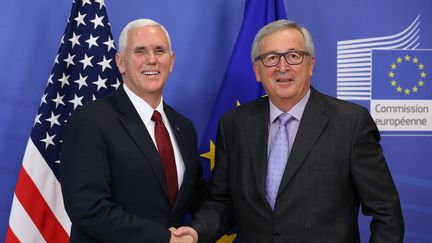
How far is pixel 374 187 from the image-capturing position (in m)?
1.90

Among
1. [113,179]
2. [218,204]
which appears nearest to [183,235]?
[218,204]

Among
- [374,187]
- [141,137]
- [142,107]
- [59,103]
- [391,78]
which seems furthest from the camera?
[391,78]

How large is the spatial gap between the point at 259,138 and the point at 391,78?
5.11ft

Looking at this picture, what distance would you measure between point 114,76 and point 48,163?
1.84 feet

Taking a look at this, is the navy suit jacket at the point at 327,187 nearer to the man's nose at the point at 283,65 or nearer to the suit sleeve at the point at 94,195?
the man's nose at the point at 283,65

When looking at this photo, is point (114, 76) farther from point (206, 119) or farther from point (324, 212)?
point (324, 212)

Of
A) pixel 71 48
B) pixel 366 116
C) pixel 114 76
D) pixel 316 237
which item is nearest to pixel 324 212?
pixel 316 237

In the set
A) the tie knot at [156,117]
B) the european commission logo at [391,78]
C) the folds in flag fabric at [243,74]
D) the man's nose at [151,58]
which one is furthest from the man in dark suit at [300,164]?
the european commission logo at [391,78]

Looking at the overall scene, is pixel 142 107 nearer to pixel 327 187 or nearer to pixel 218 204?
pixel 218 204

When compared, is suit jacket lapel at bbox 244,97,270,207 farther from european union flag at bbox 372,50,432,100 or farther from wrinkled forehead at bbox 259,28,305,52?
european union flag at bbox 372,50,432,100

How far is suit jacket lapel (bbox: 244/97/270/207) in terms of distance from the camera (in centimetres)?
197

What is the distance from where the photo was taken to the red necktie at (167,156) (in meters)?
2.07

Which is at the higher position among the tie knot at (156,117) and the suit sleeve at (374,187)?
the tie knot at (156,117)

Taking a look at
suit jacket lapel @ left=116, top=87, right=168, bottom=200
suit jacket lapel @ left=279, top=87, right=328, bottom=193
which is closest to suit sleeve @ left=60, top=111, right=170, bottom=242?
suit jacket lapel @ left=116, top=87, right=168, bottom=200
